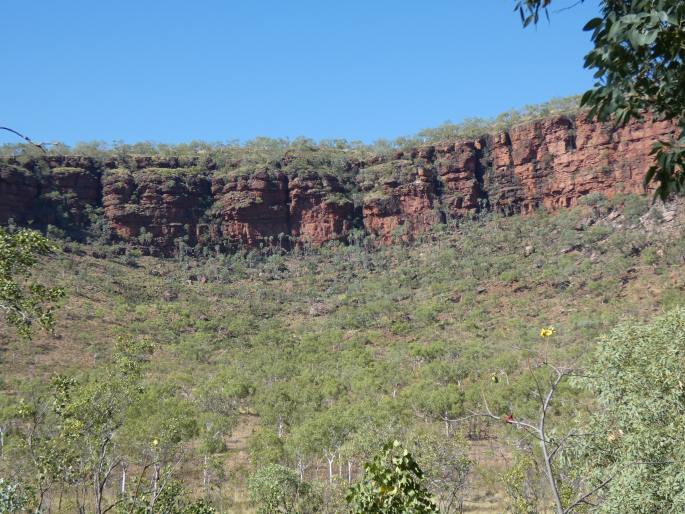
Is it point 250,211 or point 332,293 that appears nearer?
point 332,293

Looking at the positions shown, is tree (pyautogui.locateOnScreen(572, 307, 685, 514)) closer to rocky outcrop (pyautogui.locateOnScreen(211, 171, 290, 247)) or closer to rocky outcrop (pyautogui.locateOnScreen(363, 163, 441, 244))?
rocky outcrop (pyautogui.locateOnScreen(363, 163, 441, 244))

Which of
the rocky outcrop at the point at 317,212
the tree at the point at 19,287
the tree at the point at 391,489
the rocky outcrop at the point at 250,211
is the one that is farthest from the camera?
A: the rocky outcrop at the point at 317,212

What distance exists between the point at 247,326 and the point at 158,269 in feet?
69.5

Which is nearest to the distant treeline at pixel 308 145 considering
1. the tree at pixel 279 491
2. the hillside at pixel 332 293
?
the hillside at pixel 332 293

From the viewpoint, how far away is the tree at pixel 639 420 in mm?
8836

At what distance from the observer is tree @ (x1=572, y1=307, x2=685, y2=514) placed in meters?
8.84

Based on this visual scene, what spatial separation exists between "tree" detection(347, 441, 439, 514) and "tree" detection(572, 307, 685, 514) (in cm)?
518

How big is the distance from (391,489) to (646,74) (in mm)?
3482

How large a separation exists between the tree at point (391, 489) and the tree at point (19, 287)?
3443 mm

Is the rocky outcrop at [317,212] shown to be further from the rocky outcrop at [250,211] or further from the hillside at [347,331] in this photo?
the hillside at [347,331]

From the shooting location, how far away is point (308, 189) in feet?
300

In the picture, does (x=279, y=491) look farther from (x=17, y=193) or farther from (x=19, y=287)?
(x=17, y=193)

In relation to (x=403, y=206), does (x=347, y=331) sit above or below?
below

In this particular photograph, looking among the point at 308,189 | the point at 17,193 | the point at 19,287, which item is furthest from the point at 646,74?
the point at 308,189
